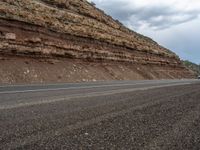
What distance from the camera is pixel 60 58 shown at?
121ft

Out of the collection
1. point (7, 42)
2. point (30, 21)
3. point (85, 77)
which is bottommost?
point (85, 77)

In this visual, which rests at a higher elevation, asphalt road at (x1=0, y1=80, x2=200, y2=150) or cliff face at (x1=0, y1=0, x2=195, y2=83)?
cliff face at (x1=0, y1=0, x2=195, y2=83)

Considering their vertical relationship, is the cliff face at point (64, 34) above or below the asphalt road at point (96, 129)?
above

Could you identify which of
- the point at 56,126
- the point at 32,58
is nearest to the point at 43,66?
the point at 32,58

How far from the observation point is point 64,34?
38844 mm

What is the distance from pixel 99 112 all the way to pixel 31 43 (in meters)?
24.7

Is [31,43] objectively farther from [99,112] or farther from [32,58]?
[99,112]

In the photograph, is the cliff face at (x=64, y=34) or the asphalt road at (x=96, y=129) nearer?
the asphalt road at (x=96, y=129)

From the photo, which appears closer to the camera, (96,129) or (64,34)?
(96,129)

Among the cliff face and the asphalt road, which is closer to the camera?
the asphalt road

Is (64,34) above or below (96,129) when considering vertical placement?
above

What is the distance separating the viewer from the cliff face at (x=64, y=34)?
31953 millimetres

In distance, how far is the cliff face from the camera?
31953 mm

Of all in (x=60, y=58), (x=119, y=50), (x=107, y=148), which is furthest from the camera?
(x=119, y=50)
